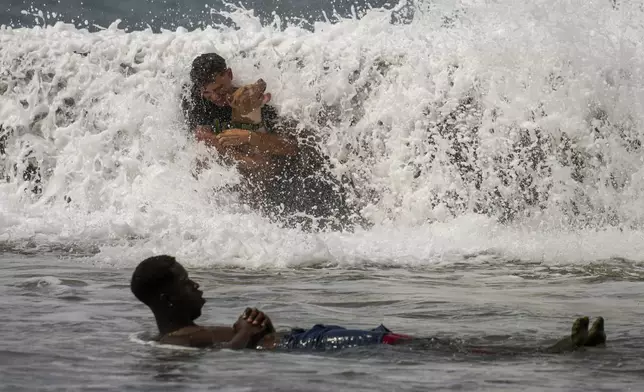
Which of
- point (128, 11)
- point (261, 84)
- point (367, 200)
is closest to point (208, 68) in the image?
point (261, 84)

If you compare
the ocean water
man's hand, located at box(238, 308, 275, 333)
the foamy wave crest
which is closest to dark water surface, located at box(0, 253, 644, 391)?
the ocean water

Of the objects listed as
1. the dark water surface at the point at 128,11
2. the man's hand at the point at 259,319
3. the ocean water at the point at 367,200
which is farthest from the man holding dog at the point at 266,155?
the dark water surface at the point at 128,11

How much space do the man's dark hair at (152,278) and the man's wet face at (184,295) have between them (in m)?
0.03

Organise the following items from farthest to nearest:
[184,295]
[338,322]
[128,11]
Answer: [128,11]
[338,322]
[184,295]

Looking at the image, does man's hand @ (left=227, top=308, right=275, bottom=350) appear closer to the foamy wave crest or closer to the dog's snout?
the foamy wave crest

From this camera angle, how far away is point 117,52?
12.8 meters

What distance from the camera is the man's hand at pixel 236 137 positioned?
35.5 ft

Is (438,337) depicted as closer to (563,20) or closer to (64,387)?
(64,387)

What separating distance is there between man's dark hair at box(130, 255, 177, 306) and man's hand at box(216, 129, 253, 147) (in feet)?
17.4

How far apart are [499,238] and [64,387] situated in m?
5.37

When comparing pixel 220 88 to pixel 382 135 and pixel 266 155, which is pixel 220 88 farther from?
pixel 382 135

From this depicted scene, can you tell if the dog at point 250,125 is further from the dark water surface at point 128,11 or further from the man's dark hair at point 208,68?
the dark water surface at point 128,11

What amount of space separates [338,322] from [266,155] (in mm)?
5012

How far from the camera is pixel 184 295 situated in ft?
18.1
